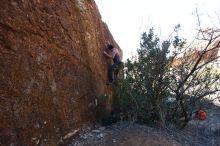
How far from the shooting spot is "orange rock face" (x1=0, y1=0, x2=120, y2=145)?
6.20m

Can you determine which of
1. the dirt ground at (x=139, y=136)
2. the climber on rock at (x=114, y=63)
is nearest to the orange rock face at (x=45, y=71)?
the dirt ground at (x=139, y=136)

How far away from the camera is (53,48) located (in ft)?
24.4

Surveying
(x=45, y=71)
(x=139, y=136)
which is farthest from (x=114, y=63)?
(x=45, y=71)

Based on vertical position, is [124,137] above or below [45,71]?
below

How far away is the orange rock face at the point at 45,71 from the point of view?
6.20 metres

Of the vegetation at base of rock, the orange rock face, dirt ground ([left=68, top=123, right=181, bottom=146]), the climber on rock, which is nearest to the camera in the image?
the orange rock face

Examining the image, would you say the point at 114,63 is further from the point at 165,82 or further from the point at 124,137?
the point at 124,137

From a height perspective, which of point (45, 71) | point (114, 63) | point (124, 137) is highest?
point (114, 63)

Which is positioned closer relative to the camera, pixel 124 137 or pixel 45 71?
pixel 45 71

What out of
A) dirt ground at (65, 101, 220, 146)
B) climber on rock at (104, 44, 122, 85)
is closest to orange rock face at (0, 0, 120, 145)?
dirt ground at (65, 101, 220, 146)

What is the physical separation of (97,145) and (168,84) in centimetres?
301

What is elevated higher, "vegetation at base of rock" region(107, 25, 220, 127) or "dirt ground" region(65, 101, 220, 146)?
"vegetation at base of rock" region(107, 25, 220, 127)

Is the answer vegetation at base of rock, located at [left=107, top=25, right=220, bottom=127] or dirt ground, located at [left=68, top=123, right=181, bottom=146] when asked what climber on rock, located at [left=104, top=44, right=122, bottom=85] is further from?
dirt ground, located at [left=68, top=123, right=181, bottom=146]

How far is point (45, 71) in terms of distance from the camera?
709 cm
